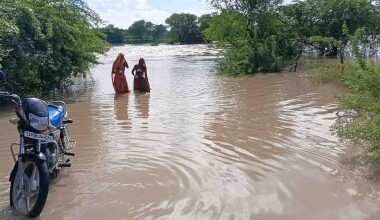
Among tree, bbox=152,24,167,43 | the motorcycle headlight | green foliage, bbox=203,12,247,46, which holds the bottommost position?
tree, bbox=152,24,167,43

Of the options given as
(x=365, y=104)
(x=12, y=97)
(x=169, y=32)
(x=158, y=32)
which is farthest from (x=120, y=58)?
(x=158, y=32)

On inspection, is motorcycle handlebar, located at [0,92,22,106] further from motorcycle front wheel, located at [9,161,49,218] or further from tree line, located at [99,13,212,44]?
tree line, located at [99,13,212,44]

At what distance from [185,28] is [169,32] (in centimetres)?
541

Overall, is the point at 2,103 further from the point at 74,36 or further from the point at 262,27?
the point at 262,27

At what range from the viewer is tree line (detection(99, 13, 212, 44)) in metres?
89.9

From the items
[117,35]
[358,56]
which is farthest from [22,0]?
[117,35]

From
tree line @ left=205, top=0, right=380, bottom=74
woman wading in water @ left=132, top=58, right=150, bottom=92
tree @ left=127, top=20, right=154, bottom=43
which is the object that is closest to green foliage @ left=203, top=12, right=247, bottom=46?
tree line @ left=205, top=0, right=380, bottom=74

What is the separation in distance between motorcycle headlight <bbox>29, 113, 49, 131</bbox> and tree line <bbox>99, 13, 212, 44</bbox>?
76.6 m

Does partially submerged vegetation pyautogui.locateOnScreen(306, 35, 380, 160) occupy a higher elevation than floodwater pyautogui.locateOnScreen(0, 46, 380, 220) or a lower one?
higher

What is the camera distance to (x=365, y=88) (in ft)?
20.4

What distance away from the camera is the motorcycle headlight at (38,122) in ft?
15.1

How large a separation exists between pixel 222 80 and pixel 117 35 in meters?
79.2

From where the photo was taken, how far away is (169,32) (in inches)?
3777

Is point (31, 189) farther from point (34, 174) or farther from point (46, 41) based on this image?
point (46, 41)
